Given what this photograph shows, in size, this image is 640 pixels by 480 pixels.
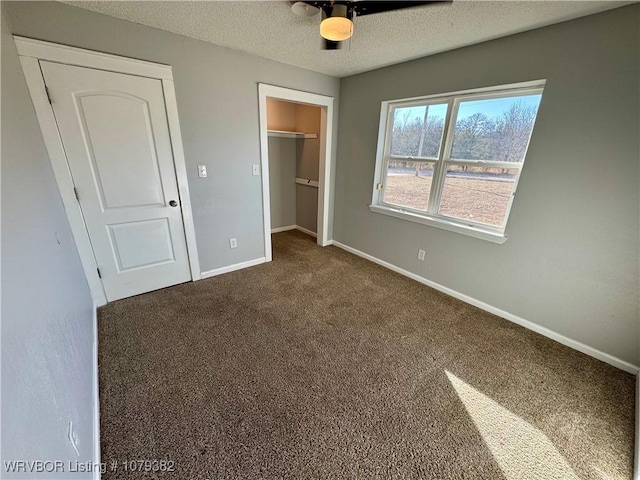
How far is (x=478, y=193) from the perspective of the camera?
95.2 inches

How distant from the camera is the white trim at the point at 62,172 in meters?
1.77

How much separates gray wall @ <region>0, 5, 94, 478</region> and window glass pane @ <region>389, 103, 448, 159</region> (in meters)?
3.03

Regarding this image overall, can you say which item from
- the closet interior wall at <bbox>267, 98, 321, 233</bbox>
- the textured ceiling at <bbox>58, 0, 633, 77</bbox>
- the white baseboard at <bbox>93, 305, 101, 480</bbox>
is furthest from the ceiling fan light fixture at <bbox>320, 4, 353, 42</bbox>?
the closet interior wall at <bbox>267, 98, 321, 233</bbox>

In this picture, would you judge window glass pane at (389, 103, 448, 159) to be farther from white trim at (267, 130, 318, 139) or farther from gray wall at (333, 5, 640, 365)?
white trim at (267, 130, 318, 139)

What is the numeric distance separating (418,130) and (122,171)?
9.58ft

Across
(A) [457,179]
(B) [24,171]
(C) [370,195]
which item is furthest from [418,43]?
(B) [24,171]

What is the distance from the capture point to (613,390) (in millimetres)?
1676

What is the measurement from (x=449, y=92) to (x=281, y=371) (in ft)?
9.18

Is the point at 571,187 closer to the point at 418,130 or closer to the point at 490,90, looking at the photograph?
the point at 490,90

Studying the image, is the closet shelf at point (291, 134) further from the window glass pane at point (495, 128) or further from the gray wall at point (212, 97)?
the window glass pane at point (495, 128)

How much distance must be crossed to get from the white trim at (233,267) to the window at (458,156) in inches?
68.0

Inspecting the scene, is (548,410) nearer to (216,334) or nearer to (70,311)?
(216,334)

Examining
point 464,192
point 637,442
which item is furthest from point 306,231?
point 637,442

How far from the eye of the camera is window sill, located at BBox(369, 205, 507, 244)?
2318 millimetres
